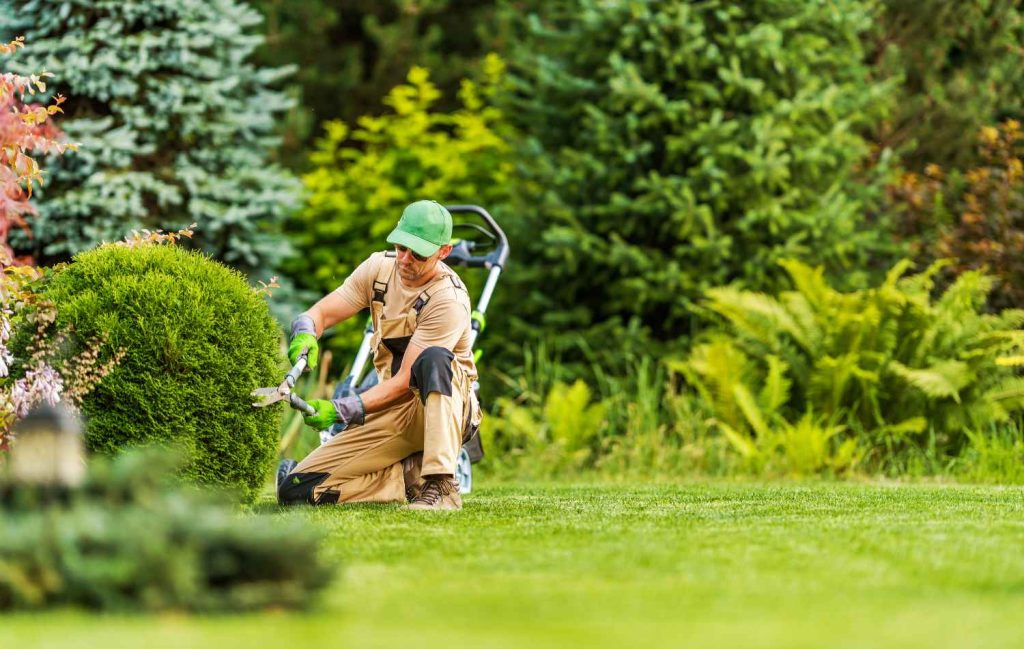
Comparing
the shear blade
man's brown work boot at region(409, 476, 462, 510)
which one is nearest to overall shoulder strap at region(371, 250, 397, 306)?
the shear blade

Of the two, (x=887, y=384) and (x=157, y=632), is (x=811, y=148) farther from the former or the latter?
(x=157, y=632)

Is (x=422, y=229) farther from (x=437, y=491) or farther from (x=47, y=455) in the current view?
(x=47, y=455)

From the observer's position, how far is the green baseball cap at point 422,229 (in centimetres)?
628

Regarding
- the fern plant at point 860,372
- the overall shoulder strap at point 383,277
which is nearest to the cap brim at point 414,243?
the overall shoulder strap at point 383,277

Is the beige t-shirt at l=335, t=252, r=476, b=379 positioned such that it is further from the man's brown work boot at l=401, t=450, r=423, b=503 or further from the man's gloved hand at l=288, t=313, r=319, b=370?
the man's brown work boot at l=401, t=450, r=423, b=503

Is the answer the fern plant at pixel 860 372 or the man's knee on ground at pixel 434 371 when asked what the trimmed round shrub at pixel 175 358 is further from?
the fern plant at pixel 860 372

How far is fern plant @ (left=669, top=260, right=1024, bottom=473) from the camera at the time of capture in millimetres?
9938

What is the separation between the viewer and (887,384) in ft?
33.5

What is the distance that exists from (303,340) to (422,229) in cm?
73

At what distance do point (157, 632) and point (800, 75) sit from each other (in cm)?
974

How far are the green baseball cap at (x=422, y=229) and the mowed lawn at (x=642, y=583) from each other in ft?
3.81

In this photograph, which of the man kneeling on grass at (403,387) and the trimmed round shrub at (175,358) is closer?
the trimmed round shrub at (175,358)

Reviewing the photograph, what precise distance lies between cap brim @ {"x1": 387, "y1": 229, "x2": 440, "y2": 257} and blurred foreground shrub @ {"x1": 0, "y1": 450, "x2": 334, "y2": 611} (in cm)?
256

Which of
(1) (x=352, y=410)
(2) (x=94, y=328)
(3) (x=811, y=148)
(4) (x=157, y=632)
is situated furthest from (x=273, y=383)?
(3) (x=811, y=148)
